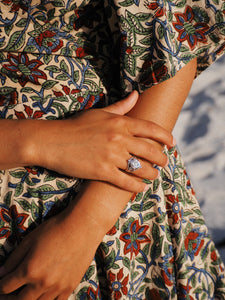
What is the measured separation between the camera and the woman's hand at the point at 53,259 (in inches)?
20.5

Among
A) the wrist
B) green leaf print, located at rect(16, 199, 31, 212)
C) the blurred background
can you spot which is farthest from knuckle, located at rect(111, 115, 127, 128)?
the blurred background

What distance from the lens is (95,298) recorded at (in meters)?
0.62

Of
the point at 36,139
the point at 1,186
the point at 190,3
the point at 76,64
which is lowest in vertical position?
the point at 1,186

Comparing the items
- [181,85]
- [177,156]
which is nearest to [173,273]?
[177,156]

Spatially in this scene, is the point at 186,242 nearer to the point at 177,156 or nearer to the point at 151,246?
the point at 151,246

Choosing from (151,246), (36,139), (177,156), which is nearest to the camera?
(36,139)

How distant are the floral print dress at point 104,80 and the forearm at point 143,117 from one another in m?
0.03

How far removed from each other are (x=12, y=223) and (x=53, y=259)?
146mm

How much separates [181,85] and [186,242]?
0.42m

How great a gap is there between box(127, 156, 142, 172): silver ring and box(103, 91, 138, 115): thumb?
11 cm

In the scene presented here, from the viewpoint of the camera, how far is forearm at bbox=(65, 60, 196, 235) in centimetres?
55

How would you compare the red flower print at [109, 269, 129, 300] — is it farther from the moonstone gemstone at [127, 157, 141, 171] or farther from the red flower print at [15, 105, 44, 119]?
the red flower print at [15, 105, 44, 119]

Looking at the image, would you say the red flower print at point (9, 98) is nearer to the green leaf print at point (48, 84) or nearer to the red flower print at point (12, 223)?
the green leaf print at point (48, 84)

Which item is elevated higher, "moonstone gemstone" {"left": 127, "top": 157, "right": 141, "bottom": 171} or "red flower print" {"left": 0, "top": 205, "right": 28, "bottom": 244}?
"moonstone gemstone" {"left": 127, "top": 157, "right": 141, "bottom": 171}
